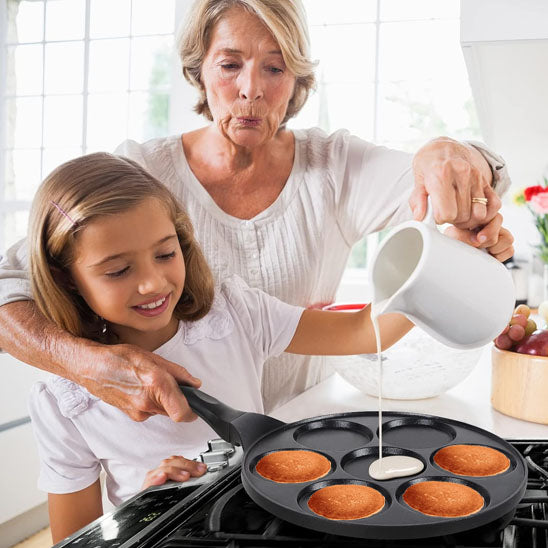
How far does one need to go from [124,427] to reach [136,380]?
9.7 inches

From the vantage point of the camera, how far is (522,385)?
1.20 meters

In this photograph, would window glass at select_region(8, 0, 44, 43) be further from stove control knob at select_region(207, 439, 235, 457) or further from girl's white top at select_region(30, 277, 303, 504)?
stove control knob at select_region(207, 439, 235, 457)

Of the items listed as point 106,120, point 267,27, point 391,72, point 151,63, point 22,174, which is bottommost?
point 267,27

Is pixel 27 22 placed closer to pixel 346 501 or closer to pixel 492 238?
pixel 492 238

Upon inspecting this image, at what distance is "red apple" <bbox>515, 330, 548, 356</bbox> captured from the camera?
1.20m

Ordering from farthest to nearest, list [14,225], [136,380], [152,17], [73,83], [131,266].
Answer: [14,225], [73,83], [152,17], [131,266], [136,380]

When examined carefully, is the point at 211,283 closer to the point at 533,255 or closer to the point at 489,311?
the point at 489,311

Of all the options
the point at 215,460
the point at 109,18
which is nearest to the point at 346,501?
the point at 215,460

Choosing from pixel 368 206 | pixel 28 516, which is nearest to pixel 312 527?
pixel 368 206

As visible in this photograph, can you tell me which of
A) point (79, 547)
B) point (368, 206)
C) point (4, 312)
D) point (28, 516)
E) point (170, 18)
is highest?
point (170, 18)

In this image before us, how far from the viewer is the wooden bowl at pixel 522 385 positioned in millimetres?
1180

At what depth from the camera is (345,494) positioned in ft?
2.40

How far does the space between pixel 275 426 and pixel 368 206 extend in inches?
31.9

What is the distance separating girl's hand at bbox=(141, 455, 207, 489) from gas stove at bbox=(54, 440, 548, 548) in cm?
3
